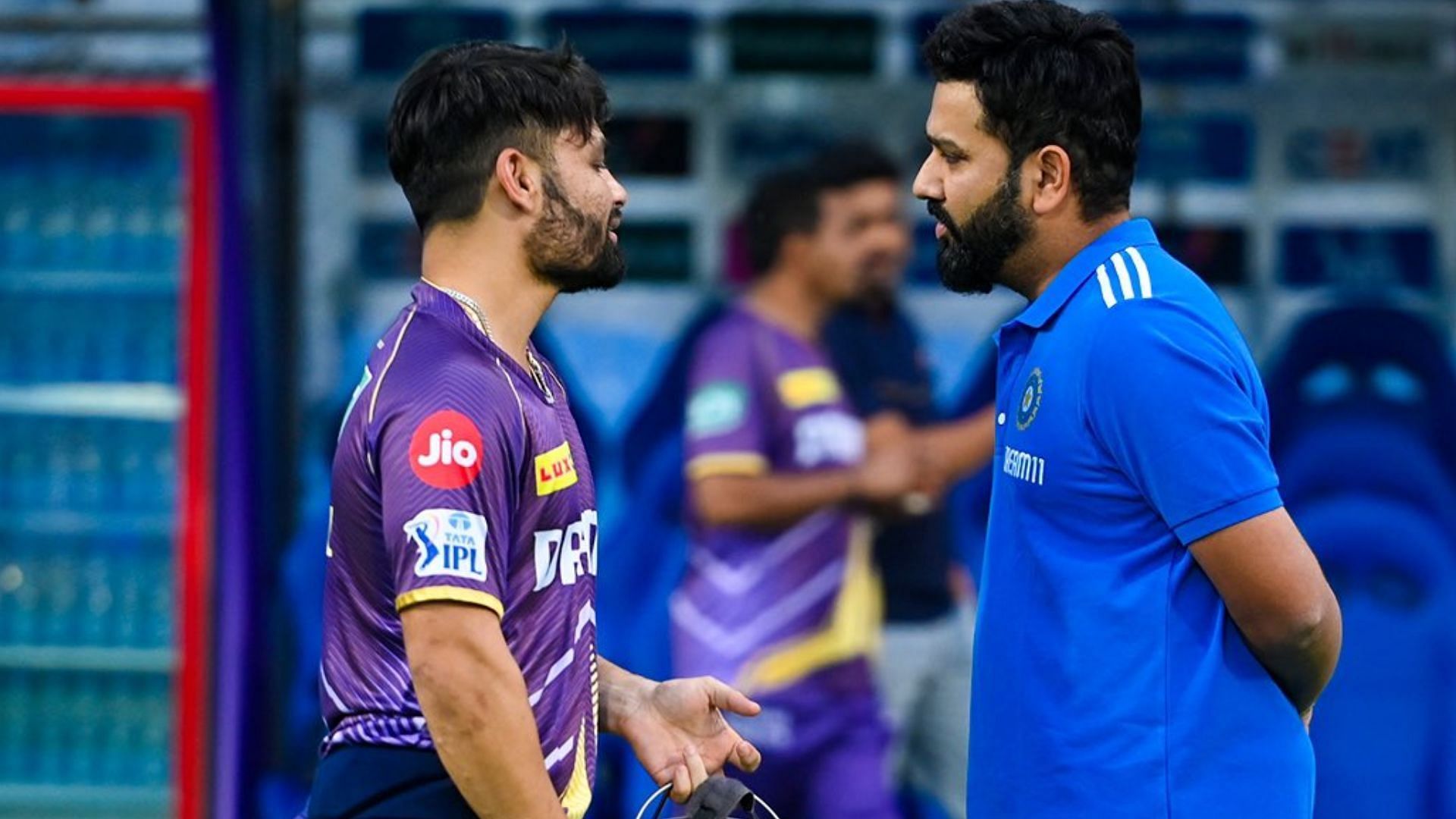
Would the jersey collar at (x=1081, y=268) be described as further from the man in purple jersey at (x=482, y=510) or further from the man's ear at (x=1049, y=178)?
the man in purple jersey at (x=482, y=510)

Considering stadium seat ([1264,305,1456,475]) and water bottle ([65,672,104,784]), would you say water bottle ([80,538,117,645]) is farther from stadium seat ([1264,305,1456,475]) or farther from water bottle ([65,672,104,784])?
stadium seat ([1264,305,1456,475])

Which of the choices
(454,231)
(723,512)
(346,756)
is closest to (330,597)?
(346,756)

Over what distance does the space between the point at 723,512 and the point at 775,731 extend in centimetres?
55

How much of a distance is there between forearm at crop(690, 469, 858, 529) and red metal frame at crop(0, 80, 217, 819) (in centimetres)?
138

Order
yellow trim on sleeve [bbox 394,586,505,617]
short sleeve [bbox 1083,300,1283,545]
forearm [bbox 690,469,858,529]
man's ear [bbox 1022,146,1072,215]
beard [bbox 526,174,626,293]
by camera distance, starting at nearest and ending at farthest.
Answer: yellow trim on sleeve [bbox 394,586,505,617] < short sleeve [bbox 1083,300,1283,545] < beard [bbox 526,174,626,293] < man's ear [bbox 1022,146,1072,215] < forearm [bbox 690,469,858,529]

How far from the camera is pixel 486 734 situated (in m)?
2.04

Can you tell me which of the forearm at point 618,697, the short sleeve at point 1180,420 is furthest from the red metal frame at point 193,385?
the short sleeve at point 1180,420

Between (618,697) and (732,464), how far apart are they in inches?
97.7

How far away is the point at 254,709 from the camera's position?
5191 mm

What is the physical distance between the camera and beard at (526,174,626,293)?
2.29 meters

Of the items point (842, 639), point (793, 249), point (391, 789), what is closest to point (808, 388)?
point (793, 249)

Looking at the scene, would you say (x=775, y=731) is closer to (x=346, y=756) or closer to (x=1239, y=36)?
(x=1239, y=36)

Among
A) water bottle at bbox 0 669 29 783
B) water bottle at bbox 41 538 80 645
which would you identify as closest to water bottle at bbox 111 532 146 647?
water bottle at bbox 41 538 80 645

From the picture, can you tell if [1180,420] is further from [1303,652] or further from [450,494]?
[450,494]
